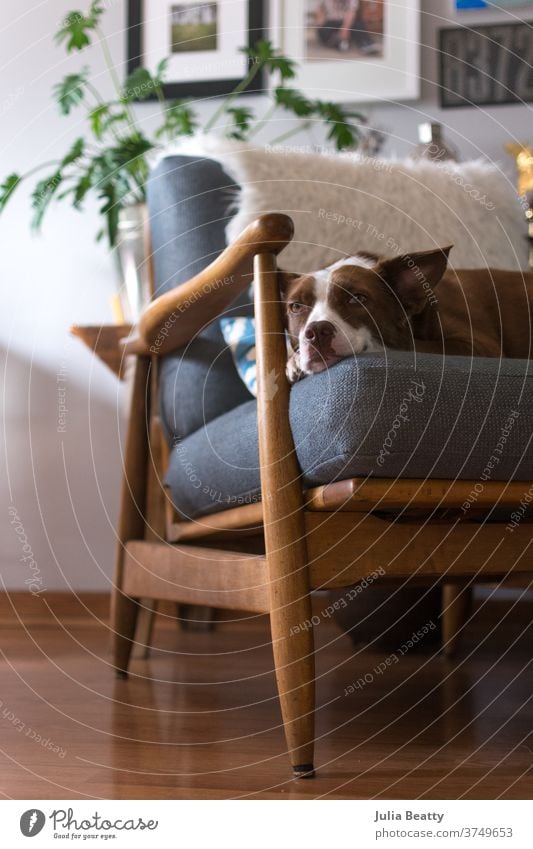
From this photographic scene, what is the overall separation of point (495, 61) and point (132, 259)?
121cm

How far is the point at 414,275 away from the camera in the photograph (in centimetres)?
147

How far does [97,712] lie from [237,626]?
3.56 feet

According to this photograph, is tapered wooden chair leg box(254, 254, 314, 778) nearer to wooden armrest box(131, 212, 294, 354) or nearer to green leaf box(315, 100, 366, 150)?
wooden armrest box(131, 212, 294, 354)

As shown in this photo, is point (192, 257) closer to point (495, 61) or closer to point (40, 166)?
point (40, 166)

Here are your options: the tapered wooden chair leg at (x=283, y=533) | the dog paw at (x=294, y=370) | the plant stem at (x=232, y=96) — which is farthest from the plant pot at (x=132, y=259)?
the tapered wooden chair leg at (x=283, y=533)

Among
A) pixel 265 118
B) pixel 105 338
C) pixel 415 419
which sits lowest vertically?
pixel 415 419

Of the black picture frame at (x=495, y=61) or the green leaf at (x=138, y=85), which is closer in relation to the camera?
the green leaf at (x=138, y=85)

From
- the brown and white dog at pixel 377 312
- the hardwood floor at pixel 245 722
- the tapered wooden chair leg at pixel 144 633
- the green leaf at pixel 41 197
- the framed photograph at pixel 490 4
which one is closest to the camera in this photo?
the hardwood floor at pixel 245 722

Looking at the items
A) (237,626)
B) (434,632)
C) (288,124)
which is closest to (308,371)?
(434,632)

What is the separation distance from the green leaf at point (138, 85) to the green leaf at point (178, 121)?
81mm

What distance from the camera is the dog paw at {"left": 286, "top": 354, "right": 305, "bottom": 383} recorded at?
1.39 m

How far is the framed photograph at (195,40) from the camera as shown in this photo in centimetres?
291

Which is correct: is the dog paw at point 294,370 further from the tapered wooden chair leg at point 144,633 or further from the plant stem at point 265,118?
the plant stem at point 265,118
